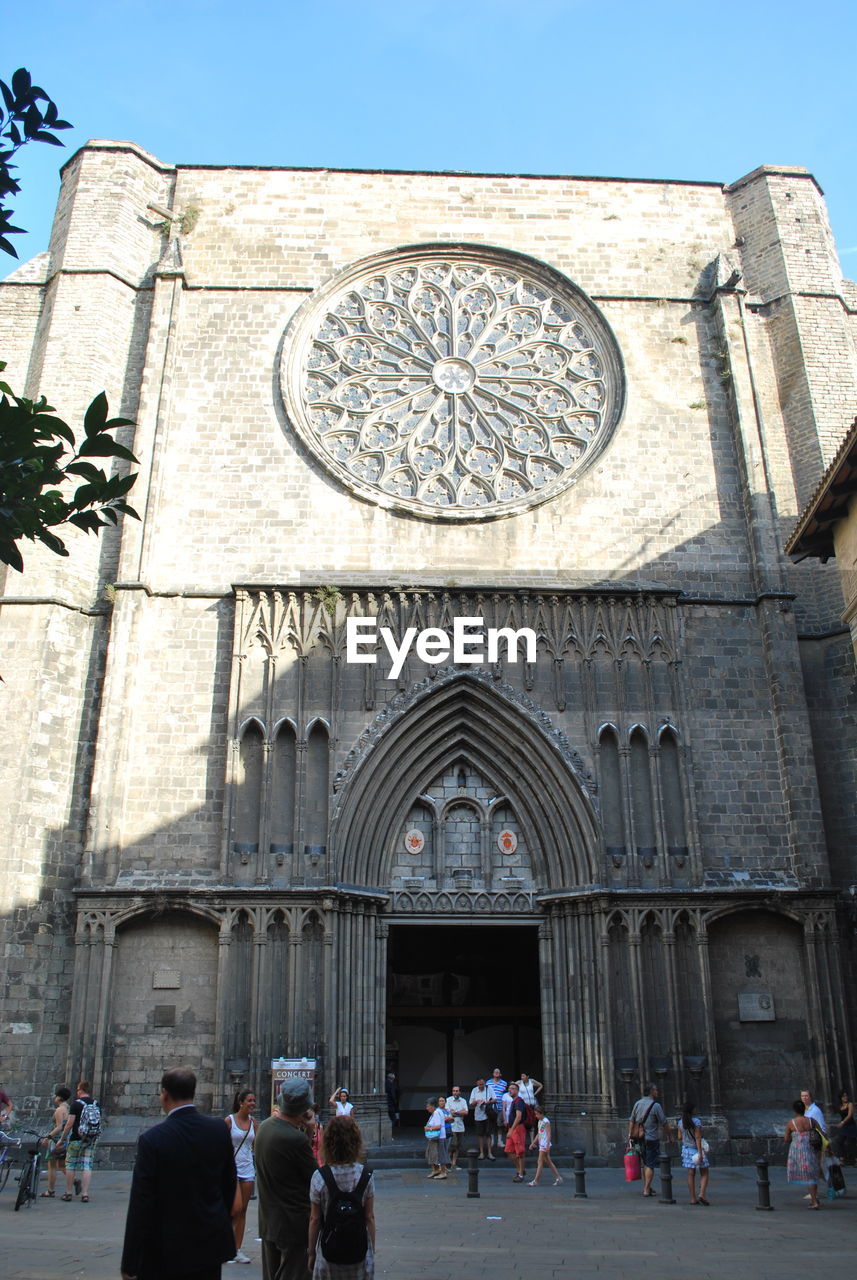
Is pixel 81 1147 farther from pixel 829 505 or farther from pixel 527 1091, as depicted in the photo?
pixel 829 505

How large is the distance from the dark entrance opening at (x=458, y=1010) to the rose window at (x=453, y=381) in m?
7.83

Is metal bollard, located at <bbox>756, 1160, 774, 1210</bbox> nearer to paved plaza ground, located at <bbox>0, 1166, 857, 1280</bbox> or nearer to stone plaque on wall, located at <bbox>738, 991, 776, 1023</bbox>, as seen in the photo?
paved plaza ground, located at <bbox>0, 1166, 857, 1280</bbox>

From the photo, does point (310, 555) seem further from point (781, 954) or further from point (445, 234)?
point (781, 954)

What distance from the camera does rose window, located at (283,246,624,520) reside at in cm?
1881

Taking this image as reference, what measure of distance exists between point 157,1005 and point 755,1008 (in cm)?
818

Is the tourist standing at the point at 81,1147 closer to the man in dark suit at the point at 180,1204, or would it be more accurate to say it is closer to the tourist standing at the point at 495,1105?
the tourist standing at the point at 495,1105

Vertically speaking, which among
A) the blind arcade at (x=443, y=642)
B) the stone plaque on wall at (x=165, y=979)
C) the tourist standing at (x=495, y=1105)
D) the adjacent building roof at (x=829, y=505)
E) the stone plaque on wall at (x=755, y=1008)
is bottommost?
the tourist standing at (x=495, y=1105)

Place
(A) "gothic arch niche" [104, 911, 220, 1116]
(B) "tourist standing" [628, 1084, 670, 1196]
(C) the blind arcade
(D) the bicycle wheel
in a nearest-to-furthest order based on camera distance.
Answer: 1. (D) the bicycle wheel
2. (B) "tourist standing" [628, 1084, 670, 1196]
3. (A) "gothic arch niche" [104, 911, 220, 1116]
4. (C) the blind arcade

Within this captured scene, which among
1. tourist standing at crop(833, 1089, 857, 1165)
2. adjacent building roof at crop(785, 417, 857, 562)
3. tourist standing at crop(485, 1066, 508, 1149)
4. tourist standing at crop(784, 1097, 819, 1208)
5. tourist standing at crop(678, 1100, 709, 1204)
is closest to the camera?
tourist standing at crop(784, 1097, 819, 1208)

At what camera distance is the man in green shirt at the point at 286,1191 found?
16.6 ft

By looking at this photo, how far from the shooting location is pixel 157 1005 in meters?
15.1

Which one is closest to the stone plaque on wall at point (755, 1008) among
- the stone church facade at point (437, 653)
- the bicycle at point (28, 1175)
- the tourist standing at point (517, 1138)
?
the stone church facade at point (437, 653)

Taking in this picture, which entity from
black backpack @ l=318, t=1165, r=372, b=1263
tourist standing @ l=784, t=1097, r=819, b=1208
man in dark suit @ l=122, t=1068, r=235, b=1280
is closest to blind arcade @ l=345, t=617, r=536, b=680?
tourist standing @ l=784, t=1097, r=819, b=1208

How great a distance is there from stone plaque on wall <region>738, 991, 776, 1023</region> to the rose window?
8.18m
